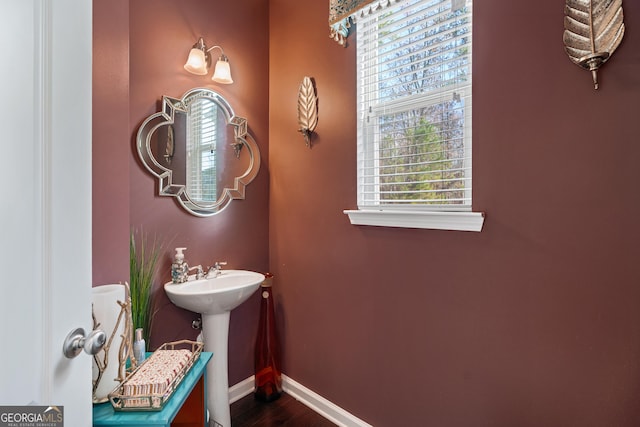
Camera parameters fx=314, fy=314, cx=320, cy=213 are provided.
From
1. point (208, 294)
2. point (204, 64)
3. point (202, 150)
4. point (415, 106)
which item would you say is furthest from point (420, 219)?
point (204, 64)

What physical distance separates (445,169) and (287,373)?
1692mm

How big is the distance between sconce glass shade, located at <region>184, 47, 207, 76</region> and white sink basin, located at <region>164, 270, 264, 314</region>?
1.21m

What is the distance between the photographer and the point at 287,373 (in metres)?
2.16

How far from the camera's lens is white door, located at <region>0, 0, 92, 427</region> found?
0.57 metres

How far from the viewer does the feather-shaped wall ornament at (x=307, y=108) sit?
1.91 meters

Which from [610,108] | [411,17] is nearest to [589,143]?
[610,108]

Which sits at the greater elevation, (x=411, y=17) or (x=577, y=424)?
(x=411, y=17)

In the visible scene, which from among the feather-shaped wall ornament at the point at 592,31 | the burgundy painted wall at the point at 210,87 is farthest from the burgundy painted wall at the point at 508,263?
the burgundy painted wall at the point at 210,87

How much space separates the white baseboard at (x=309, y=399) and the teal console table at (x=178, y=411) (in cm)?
85

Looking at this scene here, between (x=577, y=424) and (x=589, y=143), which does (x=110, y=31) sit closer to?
(x=589, y=143)

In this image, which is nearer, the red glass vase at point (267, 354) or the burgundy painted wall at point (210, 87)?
the burgundy painted wall at point (210, 87)

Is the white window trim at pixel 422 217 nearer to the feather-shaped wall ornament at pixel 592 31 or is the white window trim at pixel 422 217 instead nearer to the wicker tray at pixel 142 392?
the feather-shaped wall ornament at pixel 592 31

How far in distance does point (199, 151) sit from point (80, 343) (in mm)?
1404
